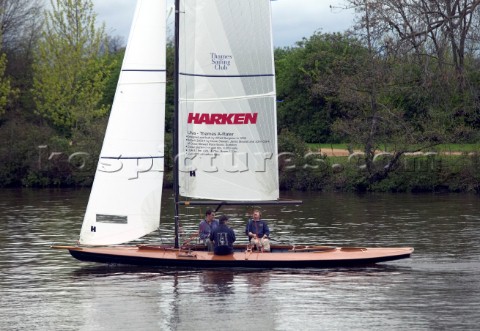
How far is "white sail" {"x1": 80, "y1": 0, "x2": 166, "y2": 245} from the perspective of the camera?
23766mm

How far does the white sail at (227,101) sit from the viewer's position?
77.7ft

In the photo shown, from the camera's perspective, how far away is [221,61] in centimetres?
2378

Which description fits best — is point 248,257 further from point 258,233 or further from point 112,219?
point 112,219

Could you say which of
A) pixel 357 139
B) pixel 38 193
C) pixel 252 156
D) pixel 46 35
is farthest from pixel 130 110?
pixel 46 35

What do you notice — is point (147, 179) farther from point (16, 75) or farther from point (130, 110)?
point (16, 75)

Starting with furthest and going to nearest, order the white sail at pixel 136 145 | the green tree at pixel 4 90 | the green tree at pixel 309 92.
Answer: the green tree at pixel 4 90 < the green tree at pixel 309 92 < the white sail at pixel 136 145

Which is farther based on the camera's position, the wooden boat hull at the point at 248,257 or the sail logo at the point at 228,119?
the sail logo at the point at 228,119

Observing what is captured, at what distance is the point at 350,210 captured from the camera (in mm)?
39719

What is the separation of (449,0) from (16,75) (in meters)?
34.1

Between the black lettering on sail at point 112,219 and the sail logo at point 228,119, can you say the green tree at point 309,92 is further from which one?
the black lettering on sail at point 112,219

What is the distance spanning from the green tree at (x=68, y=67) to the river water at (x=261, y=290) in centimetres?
3058

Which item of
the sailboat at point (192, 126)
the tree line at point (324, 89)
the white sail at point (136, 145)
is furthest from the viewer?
the tree line at point (324, 89)

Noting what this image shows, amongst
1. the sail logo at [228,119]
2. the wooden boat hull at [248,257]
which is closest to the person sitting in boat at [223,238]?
the wooden boat hull at [248,257]

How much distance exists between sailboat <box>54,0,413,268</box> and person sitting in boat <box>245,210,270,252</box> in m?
0.26
